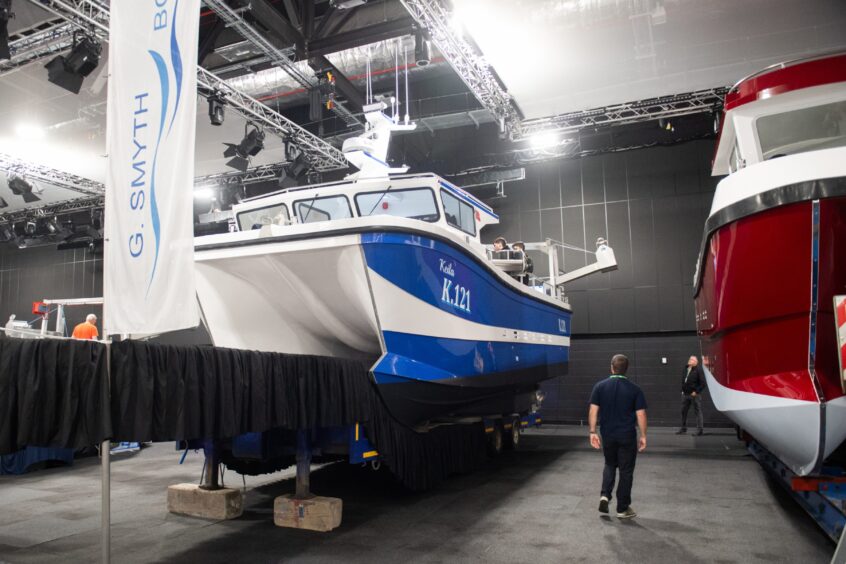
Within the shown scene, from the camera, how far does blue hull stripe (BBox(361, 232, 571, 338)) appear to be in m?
4.52

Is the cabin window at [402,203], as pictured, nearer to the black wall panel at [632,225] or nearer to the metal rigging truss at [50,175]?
the black wall panel at [632,225]

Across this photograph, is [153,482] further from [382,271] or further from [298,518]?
[382,271]

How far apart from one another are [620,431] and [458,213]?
2.65 metres

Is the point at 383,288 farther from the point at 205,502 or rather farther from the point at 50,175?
the point at 50,175

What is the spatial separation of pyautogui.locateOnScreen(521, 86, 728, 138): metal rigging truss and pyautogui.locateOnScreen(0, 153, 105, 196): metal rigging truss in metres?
10.1

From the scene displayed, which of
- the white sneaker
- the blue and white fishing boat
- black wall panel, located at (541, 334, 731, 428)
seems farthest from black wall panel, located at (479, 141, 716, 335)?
the white sneaker

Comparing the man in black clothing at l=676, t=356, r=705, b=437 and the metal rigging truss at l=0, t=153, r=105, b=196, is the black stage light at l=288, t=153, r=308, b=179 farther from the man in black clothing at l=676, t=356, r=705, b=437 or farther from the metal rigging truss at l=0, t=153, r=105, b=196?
the man in black clothing at l=676, t=356, r=705, b=437

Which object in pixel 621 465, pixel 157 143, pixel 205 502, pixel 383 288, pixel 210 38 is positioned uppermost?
pixel 210 38

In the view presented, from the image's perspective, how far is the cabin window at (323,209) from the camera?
6.03 meters

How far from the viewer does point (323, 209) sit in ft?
20.1

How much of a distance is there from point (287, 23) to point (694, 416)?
10148mm

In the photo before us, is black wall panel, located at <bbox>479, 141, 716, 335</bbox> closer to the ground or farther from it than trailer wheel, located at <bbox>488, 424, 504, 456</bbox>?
farther from it

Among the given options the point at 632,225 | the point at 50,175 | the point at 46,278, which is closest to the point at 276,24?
the point at 50,175

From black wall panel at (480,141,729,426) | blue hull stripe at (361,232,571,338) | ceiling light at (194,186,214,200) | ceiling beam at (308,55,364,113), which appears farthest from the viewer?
ceiling light at (194,186,214,200)
